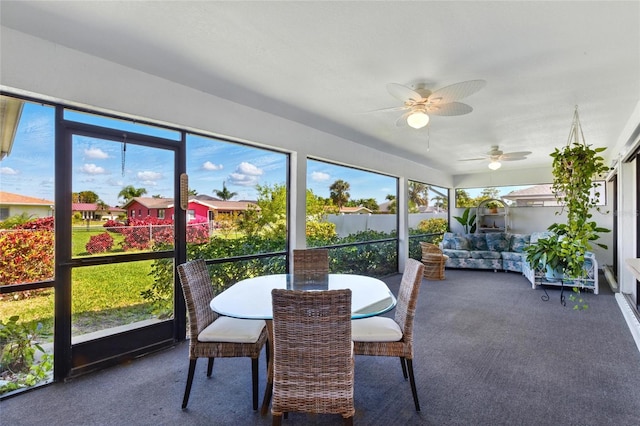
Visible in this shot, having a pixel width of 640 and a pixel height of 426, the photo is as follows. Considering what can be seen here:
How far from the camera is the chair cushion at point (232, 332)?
2.13 metres

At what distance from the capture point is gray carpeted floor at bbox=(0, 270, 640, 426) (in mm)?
2002

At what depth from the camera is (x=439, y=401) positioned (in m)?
2.17

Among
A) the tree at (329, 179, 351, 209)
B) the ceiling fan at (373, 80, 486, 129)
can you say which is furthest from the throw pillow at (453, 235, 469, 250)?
the ceiling fan at (373, 80, 486, 129)

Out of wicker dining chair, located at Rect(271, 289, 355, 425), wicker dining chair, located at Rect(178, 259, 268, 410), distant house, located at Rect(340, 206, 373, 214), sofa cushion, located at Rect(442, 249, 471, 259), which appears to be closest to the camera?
wicker dining chair, located at Rect(271, 289, 355, 425)

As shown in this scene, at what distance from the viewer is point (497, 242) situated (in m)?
7.24

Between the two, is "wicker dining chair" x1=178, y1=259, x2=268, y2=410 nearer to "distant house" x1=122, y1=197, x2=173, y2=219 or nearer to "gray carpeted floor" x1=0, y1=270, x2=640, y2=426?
"gray carpeted floor" x1=0, y1=270, x2=640, y2=426

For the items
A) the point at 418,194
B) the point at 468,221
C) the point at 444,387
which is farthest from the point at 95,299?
the point at 468,221

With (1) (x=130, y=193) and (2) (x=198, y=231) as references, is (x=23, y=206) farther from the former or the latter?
(2) (x=198, y=231)

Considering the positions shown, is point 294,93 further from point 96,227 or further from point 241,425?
point 241,425

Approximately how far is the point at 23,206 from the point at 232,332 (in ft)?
5.83

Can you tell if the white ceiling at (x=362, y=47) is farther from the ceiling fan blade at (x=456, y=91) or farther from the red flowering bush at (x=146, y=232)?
the red flowering bush at (x=146, y=232)

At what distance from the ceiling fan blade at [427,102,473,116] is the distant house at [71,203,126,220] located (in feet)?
9.52

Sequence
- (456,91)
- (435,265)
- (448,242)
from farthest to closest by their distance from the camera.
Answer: (448,242), (435,265), (456,91)

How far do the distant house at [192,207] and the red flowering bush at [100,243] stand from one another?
0.26 meters
